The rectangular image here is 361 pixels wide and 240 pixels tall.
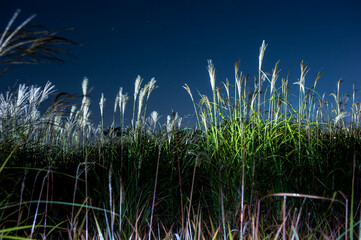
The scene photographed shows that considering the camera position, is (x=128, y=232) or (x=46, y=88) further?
(x=46, y=88)

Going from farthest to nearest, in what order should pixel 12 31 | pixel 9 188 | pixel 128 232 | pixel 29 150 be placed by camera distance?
pixel 29 150
pixel 9 188
pixel 128 232
pixel 12 31

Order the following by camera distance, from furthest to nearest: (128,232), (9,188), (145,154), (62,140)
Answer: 1. (62,140)
2. (145,154)
3. (9,188)
4. (128,232)

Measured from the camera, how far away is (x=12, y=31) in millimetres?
1153

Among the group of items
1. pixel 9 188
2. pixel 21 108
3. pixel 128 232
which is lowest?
pixel 128 232

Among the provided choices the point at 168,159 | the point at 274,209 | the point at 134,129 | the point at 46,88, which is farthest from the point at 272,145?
the point at 46,88

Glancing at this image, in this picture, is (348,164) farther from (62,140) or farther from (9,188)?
(62,140)

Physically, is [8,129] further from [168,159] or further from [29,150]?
[168,159]

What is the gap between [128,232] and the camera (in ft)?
7.45

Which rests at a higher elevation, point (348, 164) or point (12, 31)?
point (12, 31)

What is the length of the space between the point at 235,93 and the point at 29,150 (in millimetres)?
2253

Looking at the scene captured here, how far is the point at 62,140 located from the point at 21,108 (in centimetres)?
128

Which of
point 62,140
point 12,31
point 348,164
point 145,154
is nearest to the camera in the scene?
point 12,31

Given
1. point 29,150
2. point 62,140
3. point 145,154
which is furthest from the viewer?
point 62,140

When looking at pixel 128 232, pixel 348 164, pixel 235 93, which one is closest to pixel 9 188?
pixel 128 232
